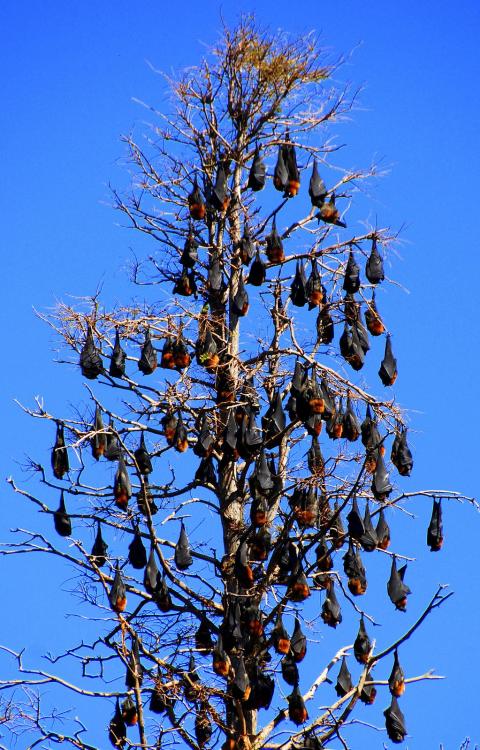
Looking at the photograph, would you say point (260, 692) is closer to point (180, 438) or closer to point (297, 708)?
point (297, 708)

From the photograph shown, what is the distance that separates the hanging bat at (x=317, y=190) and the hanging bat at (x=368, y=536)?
14.0 ft

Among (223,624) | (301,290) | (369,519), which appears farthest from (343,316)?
(223,624)

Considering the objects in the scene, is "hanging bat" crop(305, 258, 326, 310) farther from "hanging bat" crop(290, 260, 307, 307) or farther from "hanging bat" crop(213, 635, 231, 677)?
"hanging bat" crop(213, 635, 231, 677)

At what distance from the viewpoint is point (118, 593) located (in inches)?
855

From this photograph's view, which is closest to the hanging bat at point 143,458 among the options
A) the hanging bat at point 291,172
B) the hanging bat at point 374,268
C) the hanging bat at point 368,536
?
the hanging bat at point 368,536

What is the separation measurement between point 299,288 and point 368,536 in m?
3.46

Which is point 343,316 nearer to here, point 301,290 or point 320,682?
A: point 301,290

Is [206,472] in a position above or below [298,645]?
above

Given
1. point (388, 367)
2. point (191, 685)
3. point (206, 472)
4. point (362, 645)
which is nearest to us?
point (191, 685)

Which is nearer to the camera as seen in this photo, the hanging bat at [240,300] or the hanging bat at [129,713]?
the hanging bat at [129,713]

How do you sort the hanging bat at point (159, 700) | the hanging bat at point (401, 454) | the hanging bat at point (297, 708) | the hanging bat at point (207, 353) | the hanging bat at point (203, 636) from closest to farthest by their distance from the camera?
the hanging bat at point (159, 700) → the hanging bat at point (297, 708) → the hanging bat at point (203, 636) → the hanging bat at point (207, 353) → the hanging bat at point (401, 454)

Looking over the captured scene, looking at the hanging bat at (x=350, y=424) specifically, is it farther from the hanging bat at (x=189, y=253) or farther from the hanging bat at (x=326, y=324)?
the hanging bat at (x=189, y=253)

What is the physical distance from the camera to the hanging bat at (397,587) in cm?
2281

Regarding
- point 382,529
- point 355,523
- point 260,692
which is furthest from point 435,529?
point 260,692
